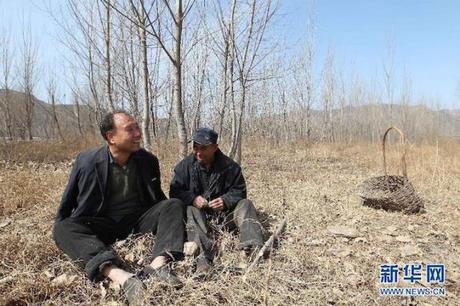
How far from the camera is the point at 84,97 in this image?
16.0 meters

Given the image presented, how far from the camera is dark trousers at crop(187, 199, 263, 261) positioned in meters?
2.65

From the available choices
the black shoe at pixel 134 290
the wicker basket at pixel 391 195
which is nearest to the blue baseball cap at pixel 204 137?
the black shoe at pixel 134 290

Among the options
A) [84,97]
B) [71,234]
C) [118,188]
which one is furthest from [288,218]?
[84,97]

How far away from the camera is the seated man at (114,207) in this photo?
2.31 m

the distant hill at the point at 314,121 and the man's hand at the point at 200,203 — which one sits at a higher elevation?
the distant hill at the point at 314,121

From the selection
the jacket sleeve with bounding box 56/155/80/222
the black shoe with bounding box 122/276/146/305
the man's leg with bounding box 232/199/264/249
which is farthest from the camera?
the man's leg with bounding box 232/199/264/249

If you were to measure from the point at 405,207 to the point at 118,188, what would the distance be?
3.01 metres

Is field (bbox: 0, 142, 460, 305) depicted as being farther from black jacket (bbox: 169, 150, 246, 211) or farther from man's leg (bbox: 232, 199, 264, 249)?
black jacket (bbox: 169, 150, 246, 211)

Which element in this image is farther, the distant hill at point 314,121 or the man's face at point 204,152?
the distant hill at point 314,121

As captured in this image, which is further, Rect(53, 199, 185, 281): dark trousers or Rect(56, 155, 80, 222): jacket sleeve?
Rect(56, 155, 80, 222): jacket sleeve

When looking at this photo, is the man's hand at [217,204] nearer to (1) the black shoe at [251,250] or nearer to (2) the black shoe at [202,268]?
(1) the black shoe at [251,250]

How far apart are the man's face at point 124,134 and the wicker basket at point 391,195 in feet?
9.07

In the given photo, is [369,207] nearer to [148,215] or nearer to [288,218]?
[288,218]

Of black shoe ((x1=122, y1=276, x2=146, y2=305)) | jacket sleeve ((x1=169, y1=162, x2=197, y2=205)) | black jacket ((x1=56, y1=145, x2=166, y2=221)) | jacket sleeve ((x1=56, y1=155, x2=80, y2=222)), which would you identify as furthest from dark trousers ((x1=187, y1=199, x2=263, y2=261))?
jacket sleeve ((x1=56, y1=155, x2=80, y2=222))
